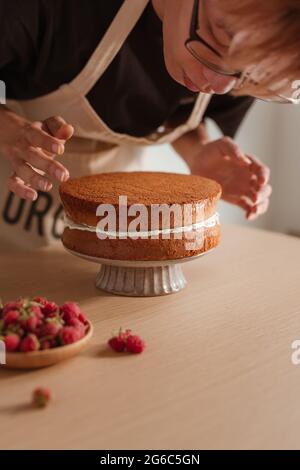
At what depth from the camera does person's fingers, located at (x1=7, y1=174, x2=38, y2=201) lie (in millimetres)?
794

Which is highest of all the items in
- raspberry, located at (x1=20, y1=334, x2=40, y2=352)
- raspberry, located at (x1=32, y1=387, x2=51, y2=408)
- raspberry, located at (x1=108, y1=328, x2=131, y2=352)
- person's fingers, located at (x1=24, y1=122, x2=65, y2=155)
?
person's fingers, located at (x1=24, y1=122, x2=65, y2=155)

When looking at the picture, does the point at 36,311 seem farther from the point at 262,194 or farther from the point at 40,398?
the point at 262,194

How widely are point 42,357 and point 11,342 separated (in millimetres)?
33

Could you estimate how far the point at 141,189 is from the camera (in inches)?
33.7

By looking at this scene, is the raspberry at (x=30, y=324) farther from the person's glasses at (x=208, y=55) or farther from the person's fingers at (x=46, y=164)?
the person's glasses at (x=208, y=55)

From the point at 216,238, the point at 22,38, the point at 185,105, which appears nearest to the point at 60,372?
the point at 216,238

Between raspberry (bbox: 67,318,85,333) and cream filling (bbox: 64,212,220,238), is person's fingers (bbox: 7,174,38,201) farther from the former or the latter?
raspberry (bbox: 67,318,85,333)

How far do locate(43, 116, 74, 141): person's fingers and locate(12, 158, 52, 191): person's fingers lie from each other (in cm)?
5

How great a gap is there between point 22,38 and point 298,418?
625 mm

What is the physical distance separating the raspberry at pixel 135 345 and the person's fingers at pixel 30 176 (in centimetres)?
21

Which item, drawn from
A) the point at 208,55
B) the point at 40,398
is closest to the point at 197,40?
the point at 208,55

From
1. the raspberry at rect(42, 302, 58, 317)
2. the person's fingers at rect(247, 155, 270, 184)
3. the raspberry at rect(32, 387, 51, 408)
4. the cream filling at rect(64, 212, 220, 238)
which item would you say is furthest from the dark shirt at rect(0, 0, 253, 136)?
the raspberry at rect(32, 387, 51, 408)

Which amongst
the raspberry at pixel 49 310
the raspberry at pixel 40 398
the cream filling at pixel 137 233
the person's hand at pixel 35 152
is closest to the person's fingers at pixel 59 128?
the person's hand at pixel 35 152

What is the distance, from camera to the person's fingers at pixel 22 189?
0.79 metres
